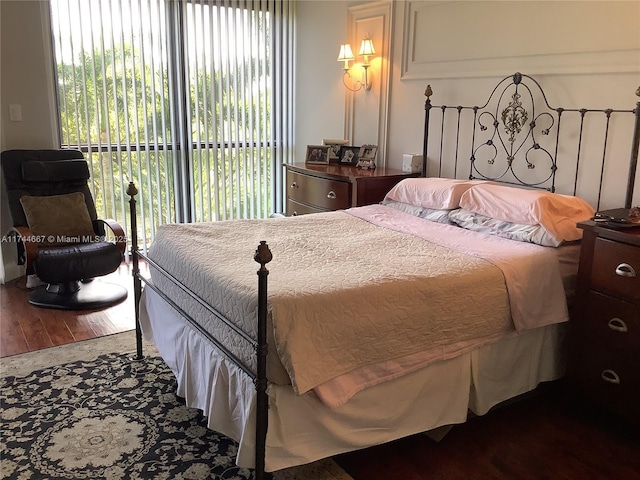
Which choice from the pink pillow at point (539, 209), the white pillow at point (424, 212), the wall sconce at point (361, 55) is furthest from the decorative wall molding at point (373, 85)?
the pink pillow at point (539, 209)

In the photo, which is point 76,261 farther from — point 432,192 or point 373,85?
point 373,85

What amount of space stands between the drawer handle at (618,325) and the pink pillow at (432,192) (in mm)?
1062

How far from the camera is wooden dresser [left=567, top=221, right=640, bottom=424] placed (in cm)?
220

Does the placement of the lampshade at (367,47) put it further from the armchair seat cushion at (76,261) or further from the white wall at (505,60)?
the armchair seat cushion at (76,261)

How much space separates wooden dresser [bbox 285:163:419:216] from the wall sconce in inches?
27.8

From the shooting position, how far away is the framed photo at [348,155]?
4.38 m

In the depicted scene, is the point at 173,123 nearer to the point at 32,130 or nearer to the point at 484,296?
the point at 32,130

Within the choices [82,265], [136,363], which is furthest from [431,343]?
[82,265]

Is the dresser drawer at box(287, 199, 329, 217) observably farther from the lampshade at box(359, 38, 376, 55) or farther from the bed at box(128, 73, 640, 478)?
the lampshade at box(359, 38, 376, 55)

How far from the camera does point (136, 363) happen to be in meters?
2.94

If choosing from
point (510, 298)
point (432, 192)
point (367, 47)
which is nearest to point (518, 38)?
point (432, 192)

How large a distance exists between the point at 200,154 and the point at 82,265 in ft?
5.94

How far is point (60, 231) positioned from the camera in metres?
3.78

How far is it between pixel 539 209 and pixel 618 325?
61 centimetres
